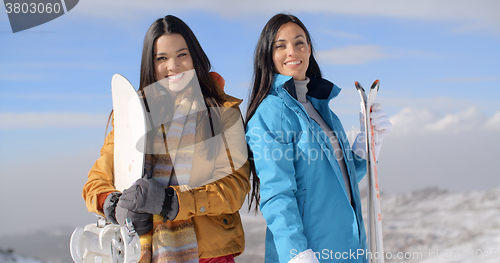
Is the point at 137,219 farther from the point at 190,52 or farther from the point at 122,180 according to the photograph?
the point at 190,52

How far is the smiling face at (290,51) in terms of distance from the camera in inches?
61.8

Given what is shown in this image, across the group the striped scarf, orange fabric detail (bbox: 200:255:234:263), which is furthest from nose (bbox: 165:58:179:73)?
orange fabric detail (bbox: 200:255:234:263)

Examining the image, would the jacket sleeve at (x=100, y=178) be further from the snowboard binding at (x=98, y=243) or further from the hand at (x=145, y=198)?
the hand at (x=145, y=198)

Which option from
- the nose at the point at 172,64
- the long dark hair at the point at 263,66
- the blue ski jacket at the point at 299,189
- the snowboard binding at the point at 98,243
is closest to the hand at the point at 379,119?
the blue ski jacket at the point at 299,189

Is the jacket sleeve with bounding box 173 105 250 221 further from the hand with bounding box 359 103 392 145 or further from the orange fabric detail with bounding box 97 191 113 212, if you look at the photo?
the hand with bounding box 359 103 392 145

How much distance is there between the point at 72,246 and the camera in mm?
1426

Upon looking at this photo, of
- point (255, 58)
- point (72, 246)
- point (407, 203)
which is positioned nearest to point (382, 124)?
point (255, 58)

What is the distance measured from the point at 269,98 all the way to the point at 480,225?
Result: 6.95 metres

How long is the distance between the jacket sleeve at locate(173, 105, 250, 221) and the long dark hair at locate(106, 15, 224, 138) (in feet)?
0.31

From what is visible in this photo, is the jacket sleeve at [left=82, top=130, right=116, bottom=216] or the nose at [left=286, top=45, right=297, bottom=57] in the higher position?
the nose at [left=286, top=45, right=297, bottom=57]

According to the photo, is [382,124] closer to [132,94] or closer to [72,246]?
[132,94]

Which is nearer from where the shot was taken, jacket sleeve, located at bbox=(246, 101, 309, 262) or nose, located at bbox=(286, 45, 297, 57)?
jacket sleeve, located at bbox=(246, 101, 309, 262)

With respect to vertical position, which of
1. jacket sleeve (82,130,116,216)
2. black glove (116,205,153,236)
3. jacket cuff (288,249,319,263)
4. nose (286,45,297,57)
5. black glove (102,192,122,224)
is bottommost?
jacket cuff (288,249,319,263)

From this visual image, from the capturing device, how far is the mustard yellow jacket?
1354 mm
